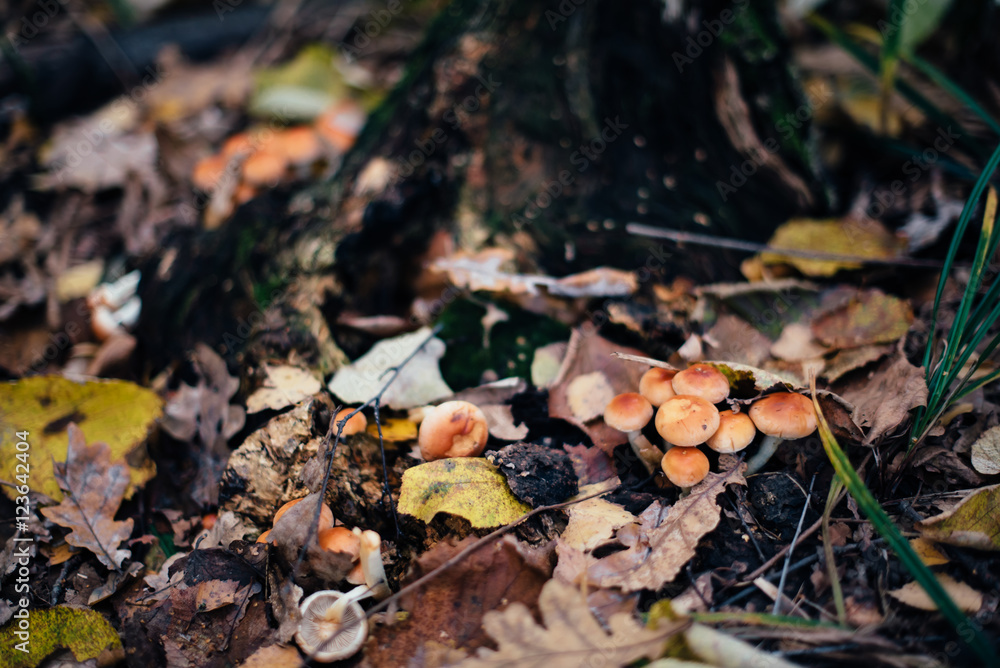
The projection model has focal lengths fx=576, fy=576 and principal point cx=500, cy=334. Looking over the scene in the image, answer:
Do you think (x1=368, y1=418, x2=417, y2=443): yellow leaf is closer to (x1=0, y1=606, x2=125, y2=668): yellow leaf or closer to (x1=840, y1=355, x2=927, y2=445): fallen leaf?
(x1=0, y1=606, x2=125, y2=668): yellow leaf

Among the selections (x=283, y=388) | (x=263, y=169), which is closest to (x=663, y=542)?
(x=283, y=388)

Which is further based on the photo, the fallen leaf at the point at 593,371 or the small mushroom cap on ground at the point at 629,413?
the fallen leaf at the point at 593,371

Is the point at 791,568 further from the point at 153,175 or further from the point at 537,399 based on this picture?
the point at 153,175

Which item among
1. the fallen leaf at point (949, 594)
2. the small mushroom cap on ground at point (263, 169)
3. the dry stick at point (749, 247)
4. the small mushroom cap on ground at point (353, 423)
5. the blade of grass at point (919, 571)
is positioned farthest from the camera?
the small mushroom cap on ground at point (263, 169)

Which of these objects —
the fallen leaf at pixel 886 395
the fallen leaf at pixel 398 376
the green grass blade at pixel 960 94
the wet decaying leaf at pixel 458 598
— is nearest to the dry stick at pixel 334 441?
the fallen leaf at pixel 398 376

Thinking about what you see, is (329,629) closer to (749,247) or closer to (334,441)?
(334,441)

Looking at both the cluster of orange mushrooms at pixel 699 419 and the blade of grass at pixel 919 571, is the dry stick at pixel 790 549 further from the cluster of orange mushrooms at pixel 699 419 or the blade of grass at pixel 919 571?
the blade of grass at pixel 919 571

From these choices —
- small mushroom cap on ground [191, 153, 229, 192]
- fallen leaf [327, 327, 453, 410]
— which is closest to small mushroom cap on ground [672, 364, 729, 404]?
fallen leaf [327, 327, 453, 410]

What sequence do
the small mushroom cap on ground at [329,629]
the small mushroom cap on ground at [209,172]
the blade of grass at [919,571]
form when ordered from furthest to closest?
the small mushroom cap on ground at [209,172], the small mushroom cap on ground at [329,629], the blade of grass at [919,571]
